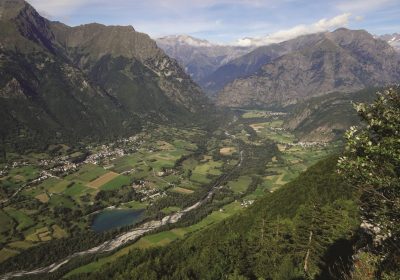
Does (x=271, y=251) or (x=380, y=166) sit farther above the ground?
(x=380, y=166)

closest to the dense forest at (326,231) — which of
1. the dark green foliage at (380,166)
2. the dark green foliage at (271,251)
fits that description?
the dark green foliage at (380,166)

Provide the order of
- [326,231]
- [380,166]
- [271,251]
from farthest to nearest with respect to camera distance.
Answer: [271,251], [326,231], [380,166]

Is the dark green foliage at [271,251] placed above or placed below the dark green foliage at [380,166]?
below

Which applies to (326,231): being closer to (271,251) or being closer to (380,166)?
(271,251)

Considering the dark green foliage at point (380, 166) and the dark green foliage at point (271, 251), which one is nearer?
the dark green foliage at point (380, 166)

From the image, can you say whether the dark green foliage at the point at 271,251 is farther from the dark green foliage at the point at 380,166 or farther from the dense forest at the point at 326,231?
the dark green foliage at the point at 380,166

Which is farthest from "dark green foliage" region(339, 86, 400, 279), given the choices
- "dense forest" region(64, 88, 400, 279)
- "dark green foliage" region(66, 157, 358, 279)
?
"dark green foliage" region(66, 157, 358, 279)

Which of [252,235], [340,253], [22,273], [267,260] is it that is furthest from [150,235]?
[340,253]

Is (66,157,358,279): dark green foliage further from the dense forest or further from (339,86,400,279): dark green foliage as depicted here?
(339,86,400,279): dark green foliage

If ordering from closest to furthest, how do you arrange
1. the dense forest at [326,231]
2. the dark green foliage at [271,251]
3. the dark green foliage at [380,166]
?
1. the dark green foliage at [380,166]
2. the dense forest at [326,231]
3. the dark green foliage at [271,251]

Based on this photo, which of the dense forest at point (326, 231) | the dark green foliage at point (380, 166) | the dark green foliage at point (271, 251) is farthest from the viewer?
the dark green foliage at point (271, 251)

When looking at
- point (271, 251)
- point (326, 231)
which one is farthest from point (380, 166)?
point (271, 251)
